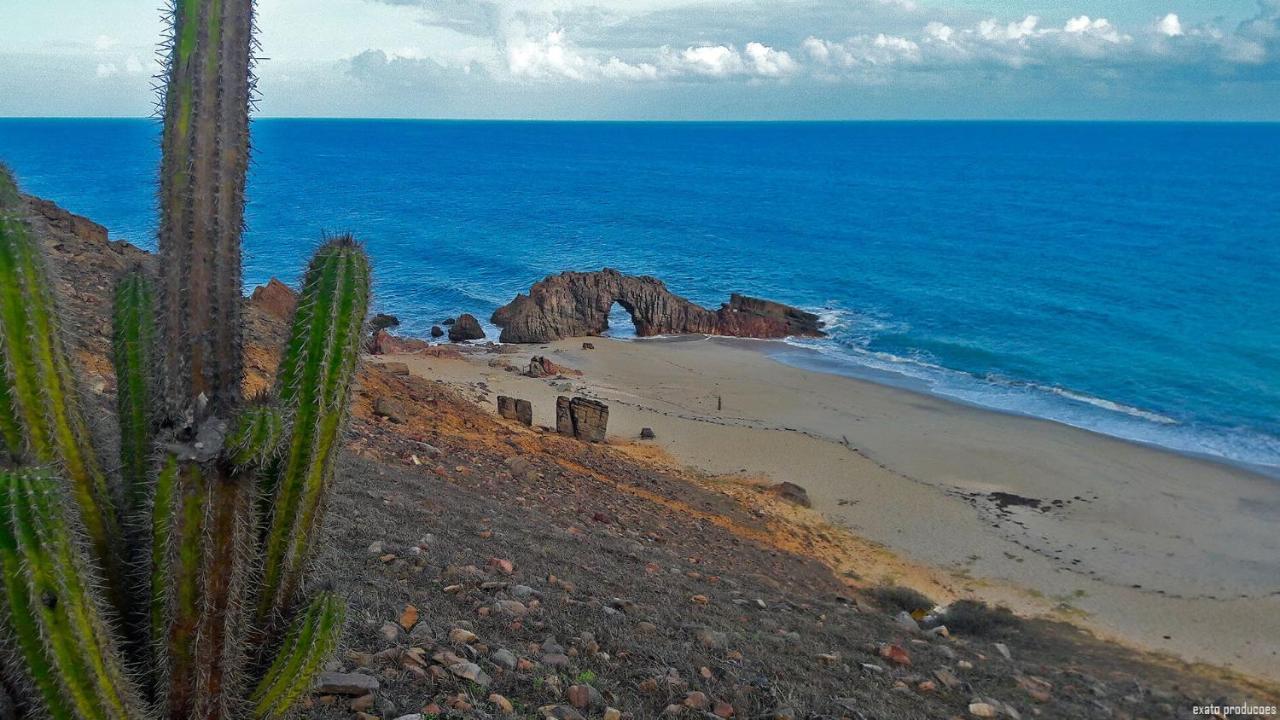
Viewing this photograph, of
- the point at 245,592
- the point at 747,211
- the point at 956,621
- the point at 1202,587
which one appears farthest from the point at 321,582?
the point at 747,211

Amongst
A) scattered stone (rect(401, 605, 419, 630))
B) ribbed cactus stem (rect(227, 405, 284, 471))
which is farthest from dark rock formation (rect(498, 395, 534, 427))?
ribbed cactus stem (rect(227, 405, 284, 471))

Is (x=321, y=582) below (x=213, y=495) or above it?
below

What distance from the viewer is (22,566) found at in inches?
151

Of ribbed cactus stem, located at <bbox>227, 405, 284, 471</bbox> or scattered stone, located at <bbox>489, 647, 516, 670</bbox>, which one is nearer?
ribbed cactus stem, located at <bbox>227, 405, 284, 471</bbox>

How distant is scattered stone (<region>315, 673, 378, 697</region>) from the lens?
627 cm

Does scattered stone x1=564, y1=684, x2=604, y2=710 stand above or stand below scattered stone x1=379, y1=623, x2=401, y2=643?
below

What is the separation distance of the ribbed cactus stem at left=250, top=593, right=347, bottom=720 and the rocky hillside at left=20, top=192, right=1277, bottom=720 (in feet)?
3.21

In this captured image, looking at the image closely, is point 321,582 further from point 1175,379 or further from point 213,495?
point 1175,379

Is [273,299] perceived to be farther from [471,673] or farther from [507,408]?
[471,673]

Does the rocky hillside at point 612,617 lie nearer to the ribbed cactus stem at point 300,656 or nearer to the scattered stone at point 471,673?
the scattered stone at point 471,673

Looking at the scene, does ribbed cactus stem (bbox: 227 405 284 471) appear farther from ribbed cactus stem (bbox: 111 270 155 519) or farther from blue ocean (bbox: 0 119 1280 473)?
blue ocean (bbox: 0 119 1280 473)

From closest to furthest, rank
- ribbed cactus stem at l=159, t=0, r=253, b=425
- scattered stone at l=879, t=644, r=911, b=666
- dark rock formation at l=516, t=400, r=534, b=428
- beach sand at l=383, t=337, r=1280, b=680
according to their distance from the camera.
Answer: ribbed cactus stem at l=159, t=0, r=253, b=425, scattered stone at l=879, t=644, r=911, b=666, beach sand at l=383, t=337, r=1280, b=680, dark rock formation at l=516, t=400, r=534, b=428

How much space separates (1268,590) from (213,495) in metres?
21.6

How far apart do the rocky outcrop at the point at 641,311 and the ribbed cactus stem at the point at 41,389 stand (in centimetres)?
3812
